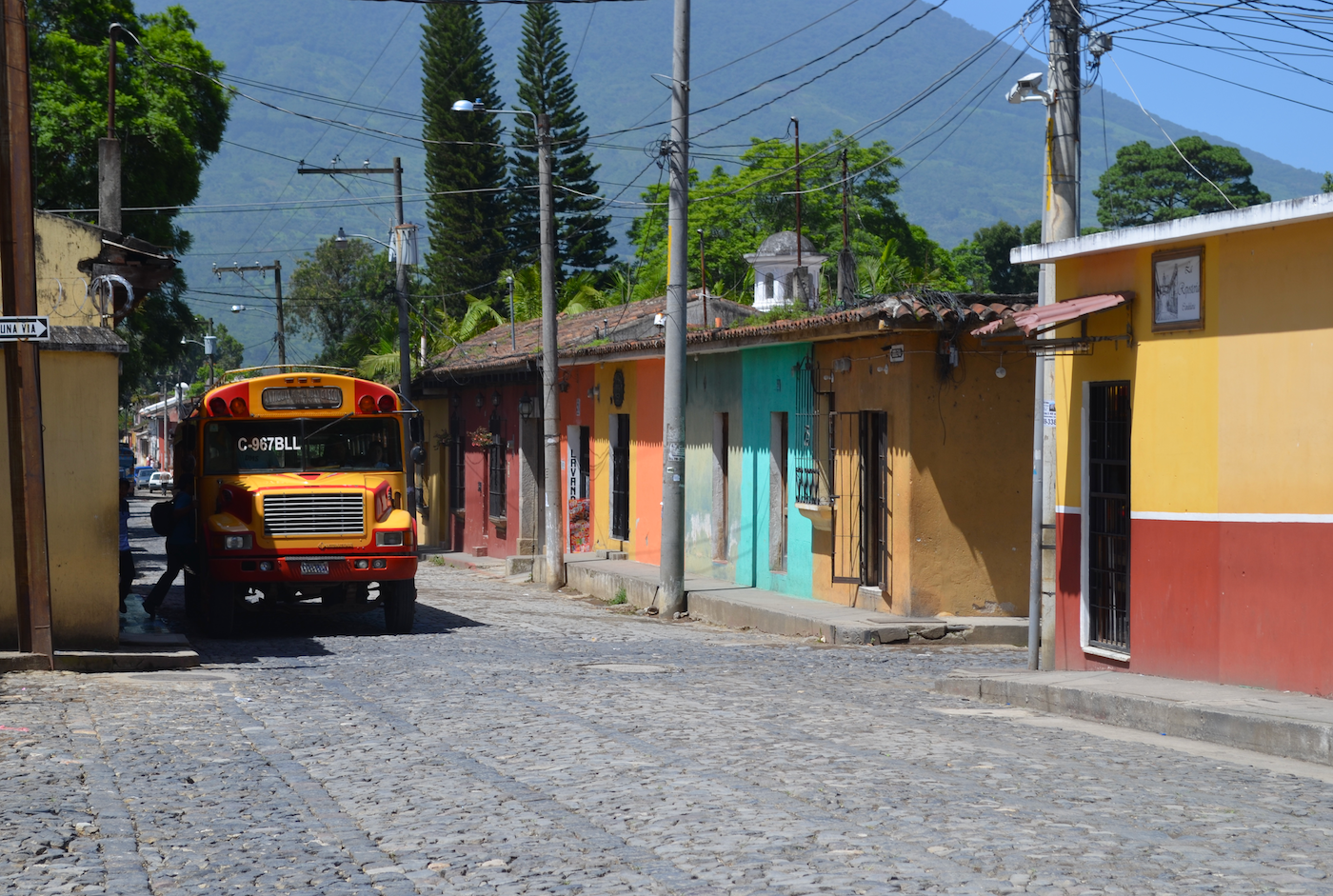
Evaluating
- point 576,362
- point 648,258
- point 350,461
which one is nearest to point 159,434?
point 648,258

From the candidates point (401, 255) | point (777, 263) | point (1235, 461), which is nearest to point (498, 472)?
point (401, 255)

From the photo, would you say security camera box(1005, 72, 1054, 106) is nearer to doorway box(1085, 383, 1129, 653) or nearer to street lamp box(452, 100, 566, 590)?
doorway box(1085, 383, 1129, 653)

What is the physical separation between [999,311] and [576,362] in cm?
1223

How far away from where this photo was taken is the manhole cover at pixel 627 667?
12859 millimetres

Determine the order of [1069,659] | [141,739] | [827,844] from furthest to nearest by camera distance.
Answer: [1069,659] < [141,739] < [827,844]

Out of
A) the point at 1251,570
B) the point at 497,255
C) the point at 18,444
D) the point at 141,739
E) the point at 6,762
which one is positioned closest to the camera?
the point at 6,762

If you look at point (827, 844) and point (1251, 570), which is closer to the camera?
point (827, 844)

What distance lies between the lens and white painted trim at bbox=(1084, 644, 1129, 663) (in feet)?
38.4

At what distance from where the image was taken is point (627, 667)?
13.1m

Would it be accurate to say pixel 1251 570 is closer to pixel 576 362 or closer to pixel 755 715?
pixel 755 715

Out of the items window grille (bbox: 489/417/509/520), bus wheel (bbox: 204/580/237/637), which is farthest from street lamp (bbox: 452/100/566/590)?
bus wheel (bbox: 204/580/237/637)

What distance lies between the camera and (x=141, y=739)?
8.82m

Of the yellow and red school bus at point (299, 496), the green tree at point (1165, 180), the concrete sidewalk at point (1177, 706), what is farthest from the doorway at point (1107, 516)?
the green tree at point (1165, 180)

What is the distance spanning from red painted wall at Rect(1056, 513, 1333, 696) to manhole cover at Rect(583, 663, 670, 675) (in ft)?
12.6
